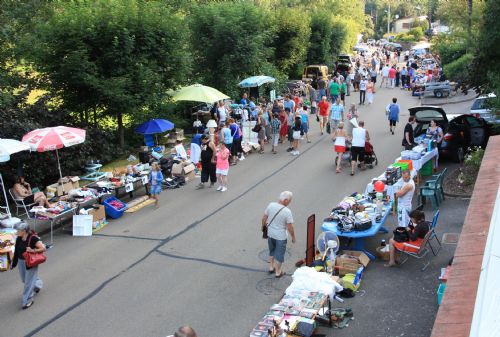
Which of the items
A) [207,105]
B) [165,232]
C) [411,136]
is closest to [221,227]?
[165,232]

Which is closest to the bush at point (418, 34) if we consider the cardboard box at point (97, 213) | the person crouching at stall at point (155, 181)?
the person crouching at stall at point (155, 181)

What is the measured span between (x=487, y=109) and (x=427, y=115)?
3.14 meters

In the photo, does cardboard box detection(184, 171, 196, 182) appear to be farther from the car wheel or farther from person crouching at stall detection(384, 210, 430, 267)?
person crouching at stall detection(384, 210, 430, 267)

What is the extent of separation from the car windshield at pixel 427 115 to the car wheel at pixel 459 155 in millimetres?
1163

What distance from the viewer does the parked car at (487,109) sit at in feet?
50.9

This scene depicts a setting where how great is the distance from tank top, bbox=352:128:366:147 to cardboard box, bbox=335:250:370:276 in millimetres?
6336

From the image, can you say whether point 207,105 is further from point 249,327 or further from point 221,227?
point 249,327

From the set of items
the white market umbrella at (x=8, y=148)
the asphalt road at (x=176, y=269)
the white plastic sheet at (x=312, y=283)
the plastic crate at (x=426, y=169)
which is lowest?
the asphalt road at (x=176, y=269)

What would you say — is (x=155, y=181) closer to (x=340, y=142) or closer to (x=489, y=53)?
(x=340, y=142)

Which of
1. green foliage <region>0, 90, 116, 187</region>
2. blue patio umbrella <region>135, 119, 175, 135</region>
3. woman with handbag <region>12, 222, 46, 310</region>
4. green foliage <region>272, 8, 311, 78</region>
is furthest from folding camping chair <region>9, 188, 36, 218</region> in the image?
green foliage <region>272, 8, 311, 78</region>

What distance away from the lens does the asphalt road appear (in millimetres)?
8836

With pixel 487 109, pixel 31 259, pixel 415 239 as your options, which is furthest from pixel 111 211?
pixel 487 109

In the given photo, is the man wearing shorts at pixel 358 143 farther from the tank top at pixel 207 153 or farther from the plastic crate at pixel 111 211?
the plastic crate at pixel 111 211

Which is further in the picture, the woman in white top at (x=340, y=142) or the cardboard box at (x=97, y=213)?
the woman in white top at (x=340, y=142)
